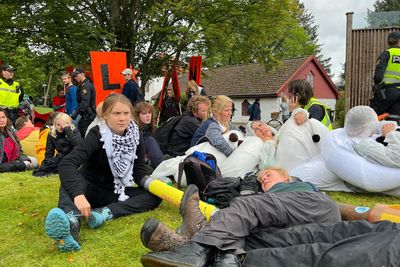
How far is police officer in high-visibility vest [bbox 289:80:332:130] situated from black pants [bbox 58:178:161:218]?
2.32 meters

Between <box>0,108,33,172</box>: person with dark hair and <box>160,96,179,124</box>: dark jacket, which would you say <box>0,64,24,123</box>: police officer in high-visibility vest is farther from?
<box>160,96,179,124</box>: dark jacket

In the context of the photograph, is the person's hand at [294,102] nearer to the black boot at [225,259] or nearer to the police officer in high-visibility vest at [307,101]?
the police officer in high-visibility vest at [307,101]

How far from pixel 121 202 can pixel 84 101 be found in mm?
4321

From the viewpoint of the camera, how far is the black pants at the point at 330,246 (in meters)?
1.98

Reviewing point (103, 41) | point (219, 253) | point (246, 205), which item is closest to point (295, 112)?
point (246, 205)

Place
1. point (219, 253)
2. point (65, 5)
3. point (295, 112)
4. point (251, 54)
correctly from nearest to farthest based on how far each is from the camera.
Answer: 1. point (219, 253)
2. point (295, 112)
3. point (65, 5)
4. point (251, 54)

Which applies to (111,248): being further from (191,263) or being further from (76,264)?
(191,263)

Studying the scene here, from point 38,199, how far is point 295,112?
10.2ft

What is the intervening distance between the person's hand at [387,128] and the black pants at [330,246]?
2.40 m

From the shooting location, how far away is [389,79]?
579cm

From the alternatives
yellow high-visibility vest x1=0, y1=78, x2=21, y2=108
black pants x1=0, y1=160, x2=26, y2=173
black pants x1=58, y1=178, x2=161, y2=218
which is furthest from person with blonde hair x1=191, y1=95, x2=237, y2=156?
yellow high-visibility vest x1=0, y1=78, x2=21, y2=108

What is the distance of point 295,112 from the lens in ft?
16.1

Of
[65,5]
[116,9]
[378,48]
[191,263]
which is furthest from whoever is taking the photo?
[116,9]

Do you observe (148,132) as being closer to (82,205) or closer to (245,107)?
(82,205)
